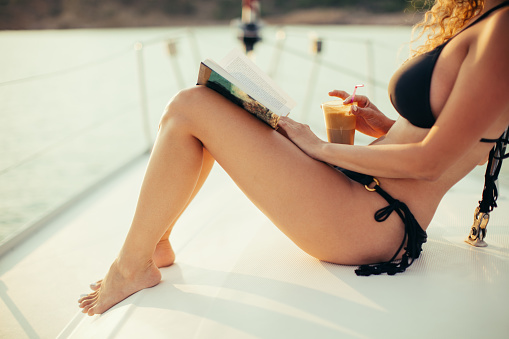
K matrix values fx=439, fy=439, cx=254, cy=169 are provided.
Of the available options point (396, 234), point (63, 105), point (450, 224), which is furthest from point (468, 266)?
point (63, 105)

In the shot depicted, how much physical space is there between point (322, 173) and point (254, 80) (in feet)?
0.85

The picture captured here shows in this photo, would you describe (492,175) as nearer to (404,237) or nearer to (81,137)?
(404,237)

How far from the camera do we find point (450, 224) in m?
1.23

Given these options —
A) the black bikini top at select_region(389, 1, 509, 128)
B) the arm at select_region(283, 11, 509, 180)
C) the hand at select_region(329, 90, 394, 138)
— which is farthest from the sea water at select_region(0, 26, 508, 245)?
the arm at select_region(283, 11, 509, 180)

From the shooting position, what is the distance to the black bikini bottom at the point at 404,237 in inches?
36.6

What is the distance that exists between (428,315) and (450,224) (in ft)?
1.64

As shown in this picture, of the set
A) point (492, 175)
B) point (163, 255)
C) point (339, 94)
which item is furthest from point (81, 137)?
point (492, 175)

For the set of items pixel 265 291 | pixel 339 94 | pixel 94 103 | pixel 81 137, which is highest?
pixel 339 94

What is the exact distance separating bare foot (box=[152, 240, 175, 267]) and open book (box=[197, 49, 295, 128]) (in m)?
0.45

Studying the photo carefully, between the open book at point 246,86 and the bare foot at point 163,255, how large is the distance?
450 mm

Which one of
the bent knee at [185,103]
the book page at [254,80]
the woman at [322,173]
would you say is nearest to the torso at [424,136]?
the woman at [322,173]

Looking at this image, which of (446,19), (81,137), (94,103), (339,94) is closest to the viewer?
(446,19)

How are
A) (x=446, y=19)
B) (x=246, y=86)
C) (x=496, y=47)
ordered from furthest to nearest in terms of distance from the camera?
(x=446, y=19)
(x=246, y=86)
(x=496, y=47)

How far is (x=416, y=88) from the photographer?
86 centimetres
